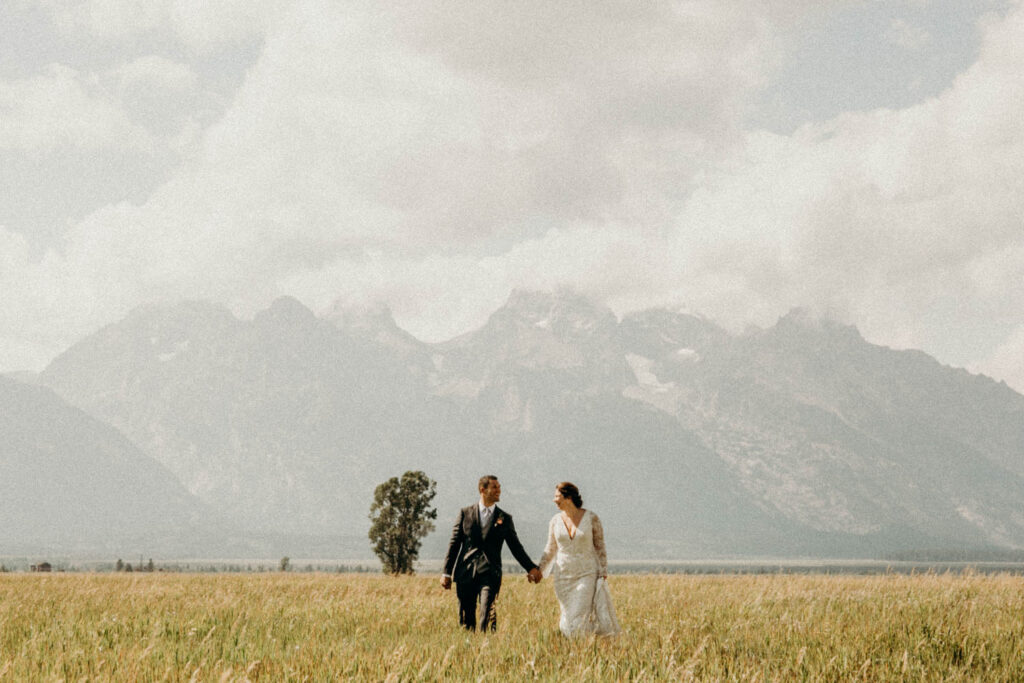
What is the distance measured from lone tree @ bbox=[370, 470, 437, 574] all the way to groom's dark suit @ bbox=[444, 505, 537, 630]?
38620 mm

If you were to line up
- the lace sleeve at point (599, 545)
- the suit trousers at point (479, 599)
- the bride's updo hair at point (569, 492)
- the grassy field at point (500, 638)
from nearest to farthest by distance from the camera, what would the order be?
1. the grassy field at point (500, 638)
2. the lace sleeve at point (599, 545)
3. the bride's updo hair at point (569, 492)
4. the suit trousers at point (479, 599)

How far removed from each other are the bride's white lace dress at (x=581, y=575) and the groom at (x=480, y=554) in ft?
2.53

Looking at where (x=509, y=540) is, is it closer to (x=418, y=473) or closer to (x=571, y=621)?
(x=571, y=621)

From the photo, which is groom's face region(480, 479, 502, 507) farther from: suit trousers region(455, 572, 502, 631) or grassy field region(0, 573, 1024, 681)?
grassy field region(0, 573, 1024, 681)

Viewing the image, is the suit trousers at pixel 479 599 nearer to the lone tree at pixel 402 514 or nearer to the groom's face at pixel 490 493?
the groom's face at pixel 490 493

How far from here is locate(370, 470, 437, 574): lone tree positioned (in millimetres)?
51375

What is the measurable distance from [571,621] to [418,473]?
131ft

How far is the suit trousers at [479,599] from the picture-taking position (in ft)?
40.1

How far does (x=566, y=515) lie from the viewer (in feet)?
38.9

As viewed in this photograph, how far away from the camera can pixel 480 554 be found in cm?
1253

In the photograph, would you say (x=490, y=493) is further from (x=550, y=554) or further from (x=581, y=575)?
(x=581, y=575)

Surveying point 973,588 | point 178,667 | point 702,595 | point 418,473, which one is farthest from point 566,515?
point 418,473

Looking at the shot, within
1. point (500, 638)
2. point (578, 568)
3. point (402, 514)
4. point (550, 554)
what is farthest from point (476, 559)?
point (402, 514)

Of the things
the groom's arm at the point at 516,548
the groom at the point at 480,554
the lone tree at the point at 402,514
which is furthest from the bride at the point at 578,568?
the lone tree at the point at 402,514
